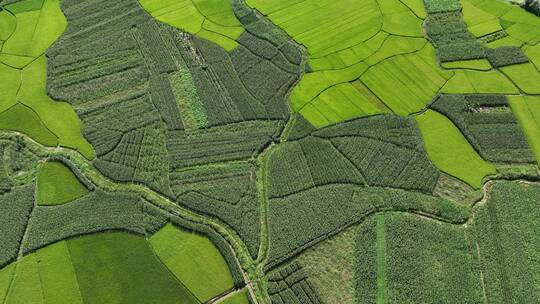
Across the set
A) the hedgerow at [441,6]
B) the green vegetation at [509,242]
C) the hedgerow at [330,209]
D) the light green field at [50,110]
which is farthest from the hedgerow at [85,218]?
the hedgerow at [441,6]

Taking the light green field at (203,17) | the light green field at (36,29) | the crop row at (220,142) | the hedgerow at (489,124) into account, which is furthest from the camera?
the light green field at (203,17)

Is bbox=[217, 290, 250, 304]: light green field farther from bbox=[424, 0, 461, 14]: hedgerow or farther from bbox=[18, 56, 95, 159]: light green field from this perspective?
bbox=[424, 0, 461, 14]: hedgerow

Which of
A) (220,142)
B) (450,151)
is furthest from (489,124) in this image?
(220,142)

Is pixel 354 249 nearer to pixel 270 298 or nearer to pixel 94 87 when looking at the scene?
pixel 270 298

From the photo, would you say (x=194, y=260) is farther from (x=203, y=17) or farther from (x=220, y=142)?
(x=203, y=17)

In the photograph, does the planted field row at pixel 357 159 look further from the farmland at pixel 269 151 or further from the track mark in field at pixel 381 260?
the track mark in field at pixel 381 260
